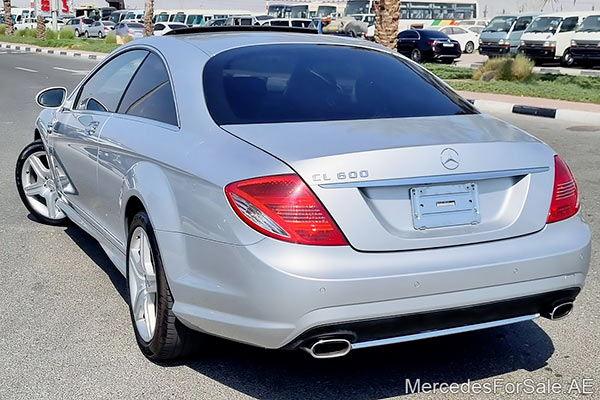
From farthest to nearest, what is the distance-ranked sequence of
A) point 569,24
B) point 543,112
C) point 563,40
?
point 569,24
point 563,40
point 543,112

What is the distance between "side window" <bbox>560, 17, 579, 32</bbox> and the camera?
2939 centimetres

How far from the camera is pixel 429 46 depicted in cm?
3177

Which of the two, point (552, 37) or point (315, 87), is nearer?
point (315, 87)

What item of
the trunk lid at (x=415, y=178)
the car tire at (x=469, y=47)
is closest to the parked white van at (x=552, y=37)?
the car tire at (x=469, y=47)

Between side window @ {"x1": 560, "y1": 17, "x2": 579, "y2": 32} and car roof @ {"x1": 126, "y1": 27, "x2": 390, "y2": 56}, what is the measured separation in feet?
88.2

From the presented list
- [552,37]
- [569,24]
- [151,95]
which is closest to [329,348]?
[151,95]

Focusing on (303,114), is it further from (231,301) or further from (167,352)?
(167,352)

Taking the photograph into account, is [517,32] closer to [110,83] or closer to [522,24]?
[522,24]

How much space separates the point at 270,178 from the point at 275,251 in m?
0.28

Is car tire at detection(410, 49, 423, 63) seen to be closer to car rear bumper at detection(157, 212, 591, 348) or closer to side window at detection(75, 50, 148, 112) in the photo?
side window at detection(75, 50, 148, 112)

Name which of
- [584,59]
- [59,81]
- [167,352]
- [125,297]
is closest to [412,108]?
[167,352]

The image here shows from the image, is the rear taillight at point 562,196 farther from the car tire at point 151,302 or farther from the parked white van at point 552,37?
the parked white van at point 552,37

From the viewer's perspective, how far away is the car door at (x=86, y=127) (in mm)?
4590

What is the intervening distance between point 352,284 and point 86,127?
2.39 meters
